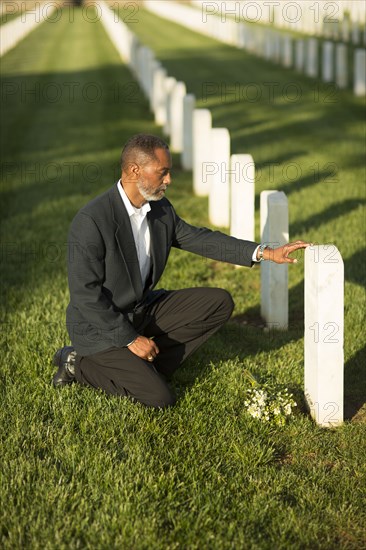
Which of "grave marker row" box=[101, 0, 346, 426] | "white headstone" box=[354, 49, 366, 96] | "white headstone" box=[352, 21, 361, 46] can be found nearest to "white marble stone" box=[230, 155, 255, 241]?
"grave marker row" box=[101, 0, 346, 426]

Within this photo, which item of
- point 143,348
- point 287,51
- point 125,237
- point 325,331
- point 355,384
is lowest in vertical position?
point 287,51

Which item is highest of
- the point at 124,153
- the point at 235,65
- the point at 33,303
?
the point at 124,153

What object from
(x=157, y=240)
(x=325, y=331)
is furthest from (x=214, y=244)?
(x=325, y=331)

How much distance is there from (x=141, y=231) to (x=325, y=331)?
1370 mm

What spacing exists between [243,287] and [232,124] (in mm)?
9345

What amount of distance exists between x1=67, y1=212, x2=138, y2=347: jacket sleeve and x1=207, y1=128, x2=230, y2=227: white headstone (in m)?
4.87

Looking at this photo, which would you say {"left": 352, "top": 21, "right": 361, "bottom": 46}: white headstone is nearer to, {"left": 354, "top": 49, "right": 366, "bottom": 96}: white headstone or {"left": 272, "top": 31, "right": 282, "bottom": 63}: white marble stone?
{"left": 272, "top": 31, "right": 282, "bottom": 63}: white marble stone

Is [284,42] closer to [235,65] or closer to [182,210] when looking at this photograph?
[235,65]

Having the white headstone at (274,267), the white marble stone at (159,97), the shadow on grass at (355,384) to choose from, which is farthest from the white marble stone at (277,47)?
the shadow on grass at (355,384)

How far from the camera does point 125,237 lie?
5750 mm

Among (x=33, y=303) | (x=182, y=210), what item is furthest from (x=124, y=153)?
(x=182, y=210)

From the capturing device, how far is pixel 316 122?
17344 mm

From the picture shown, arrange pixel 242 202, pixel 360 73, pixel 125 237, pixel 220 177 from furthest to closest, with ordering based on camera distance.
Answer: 1. pixel 360 73
2. pixel 220 177
3. pixel 242 202
4. pixel 125 237

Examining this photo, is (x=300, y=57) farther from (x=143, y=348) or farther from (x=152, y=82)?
(x=143, y=348)
